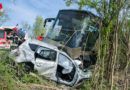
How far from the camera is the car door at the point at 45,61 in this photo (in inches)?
262

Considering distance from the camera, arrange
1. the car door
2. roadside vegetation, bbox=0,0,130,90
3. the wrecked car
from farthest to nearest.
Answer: the car door → the wrecked car → roadside vegetation, bbox=0,0,130,90

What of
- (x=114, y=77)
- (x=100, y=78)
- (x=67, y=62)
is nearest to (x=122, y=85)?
(x=114, y=77)

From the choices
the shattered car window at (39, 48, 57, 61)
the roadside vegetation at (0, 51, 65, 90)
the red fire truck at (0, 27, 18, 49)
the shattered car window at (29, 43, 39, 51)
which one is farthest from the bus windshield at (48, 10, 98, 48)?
the roadside vegetation at (0, 51, 65, 90)

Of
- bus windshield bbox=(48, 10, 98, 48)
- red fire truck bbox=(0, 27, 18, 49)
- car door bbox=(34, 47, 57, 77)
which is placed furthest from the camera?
bus windshield bbox=(48, 10, 98, 48)

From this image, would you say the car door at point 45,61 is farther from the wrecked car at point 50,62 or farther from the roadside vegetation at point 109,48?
the roadside vegetation at point 109,48

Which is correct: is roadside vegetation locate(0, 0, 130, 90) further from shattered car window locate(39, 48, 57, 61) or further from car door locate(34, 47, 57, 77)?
shattered car window locate(39, 48, 57, 61)

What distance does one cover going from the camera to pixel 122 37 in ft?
18.0

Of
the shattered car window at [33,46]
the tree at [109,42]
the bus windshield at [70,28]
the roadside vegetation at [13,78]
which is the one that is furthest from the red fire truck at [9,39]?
the tree at [109,42]

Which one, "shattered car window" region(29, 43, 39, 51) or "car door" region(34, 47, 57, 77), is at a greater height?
"shattered car window" region(29, 43, 39, 51)

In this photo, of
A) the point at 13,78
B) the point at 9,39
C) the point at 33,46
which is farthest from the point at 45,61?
the point at 9,39

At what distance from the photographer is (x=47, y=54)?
6859 millimetres

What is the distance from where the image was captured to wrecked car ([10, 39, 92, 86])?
648 cm

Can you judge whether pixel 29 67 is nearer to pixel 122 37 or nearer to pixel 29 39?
pixel 29 39

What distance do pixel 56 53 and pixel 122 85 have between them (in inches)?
104
